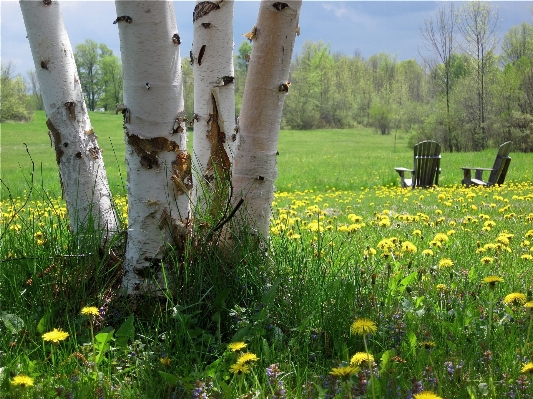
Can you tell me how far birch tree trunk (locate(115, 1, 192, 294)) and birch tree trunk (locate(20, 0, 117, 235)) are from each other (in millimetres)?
550

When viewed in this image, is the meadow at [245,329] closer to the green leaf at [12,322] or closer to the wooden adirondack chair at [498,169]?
the green leaf at [12,322]

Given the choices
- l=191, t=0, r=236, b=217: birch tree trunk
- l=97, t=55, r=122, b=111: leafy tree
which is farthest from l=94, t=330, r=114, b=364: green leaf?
l=97, t=55, r=122, b=111: leafy tree

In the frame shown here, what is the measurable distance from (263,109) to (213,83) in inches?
36.3

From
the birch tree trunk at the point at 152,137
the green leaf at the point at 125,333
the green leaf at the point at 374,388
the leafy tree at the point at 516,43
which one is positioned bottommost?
the green leaf at the point at 374,388

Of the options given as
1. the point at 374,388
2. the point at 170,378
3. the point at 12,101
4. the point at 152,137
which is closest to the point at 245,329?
the point at 170,378

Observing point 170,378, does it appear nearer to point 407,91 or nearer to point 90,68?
point 407,91

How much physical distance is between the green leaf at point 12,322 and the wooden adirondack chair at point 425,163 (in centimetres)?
1307

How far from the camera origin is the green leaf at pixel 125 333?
92.3 inches

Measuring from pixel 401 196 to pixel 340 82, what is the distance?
73211 mm

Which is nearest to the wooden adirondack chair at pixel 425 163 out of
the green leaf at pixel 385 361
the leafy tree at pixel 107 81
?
the green leaf at pixel 385 361

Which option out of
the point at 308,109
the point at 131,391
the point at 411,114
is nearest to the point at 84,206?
the point at 131,391

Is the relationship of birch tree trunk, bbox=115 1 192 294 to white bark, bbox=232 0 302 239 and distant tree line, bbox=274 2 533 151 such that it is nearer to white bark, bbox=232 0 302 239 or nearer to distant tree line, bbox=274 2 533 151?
white bark, bbox=232 0 302 239

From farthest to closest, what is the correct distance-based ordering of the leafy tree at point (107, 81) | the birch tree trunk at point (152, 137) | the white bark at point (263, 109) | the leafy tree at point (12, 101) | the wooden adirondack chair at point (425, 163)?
the leafy tree at point (107, 81) < the leafy tree at point (12, 101) < the wooden adirondack chair at point (425, 163) < the white bark at point (263, 109) < the birch tree trunk at point (152, 137)

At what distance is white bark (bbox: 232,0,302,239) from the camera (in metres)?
2.85
